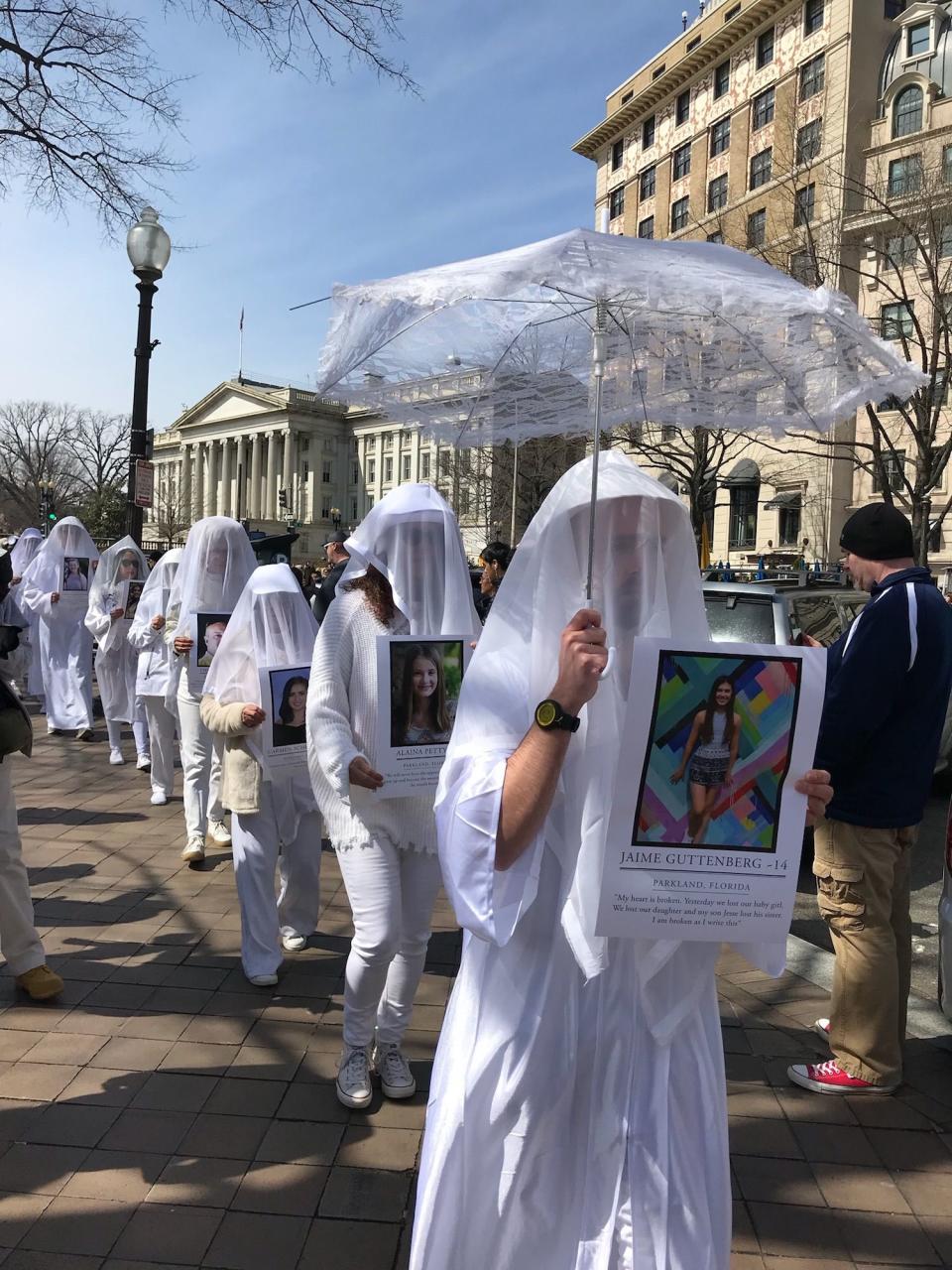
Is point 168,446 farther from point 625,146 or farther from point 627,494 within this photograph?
point 627,494

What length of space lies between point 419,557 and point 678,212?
1992 inches

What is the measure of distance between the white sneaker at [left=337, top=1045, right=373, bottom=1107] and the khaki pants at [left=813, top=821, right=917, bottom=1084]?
5.77 feet

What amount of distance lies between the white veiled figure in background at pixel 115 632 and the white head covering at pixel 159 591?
1810mm

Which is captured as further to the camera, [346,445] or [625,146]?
[346,445]

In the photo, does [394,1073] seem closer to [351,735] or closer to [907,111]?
[351,735]

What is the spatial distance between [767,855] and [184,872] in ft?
15.7

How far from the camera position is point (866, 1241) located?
2.67m

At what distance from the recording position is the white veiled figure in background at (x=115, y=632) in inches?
372

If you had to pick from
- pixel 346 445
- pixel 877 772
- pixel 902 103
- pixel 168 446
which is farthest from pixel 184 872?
pixel 168 446

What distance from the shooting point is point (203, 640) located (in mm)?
5906

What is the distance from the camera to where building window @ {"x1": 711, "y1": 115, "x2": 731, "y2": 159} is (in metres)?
45.6

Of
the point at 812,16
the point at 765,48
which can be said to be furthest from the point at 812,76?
the point at 765,48

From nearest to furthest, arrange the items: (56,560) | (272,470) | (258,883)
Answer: (258,883)
(56,560)
(272,470)

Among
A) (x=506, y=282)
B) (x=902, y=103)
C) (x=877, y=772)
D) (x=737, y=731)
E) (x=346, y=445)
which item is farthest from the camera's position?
(x=346, y=445)
